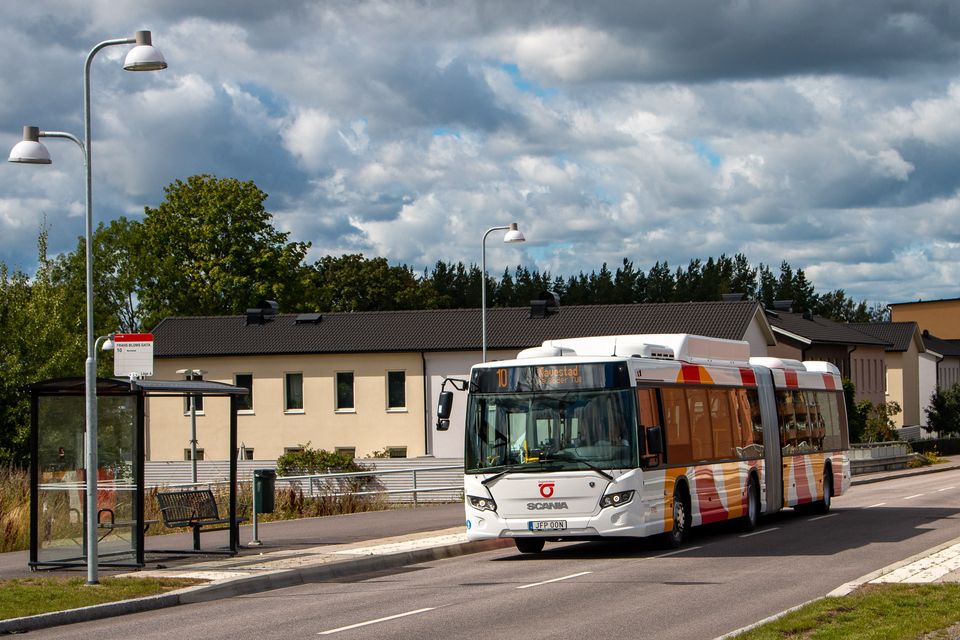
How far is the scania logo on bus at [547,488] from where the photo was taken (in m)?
19.0

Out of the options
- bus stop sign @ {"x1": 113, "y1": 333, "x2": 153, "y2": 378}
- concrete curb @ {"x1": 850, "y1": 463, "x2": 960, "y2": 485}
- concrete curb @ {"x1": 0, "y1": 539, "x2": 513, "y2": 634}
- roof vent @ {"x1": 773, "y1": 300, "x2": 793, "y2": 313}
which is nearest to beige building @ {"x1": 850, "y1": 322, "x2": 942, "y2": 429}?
roof vent @ {"x1": 773, "y1": 300, "x2": 793, "y2": 313}

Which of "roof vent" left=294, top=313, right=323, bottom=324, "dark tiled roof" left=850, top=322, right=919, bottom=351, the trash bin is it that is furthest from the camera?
"dark tiled roof" left=850, top=322, right=919, bottom=351

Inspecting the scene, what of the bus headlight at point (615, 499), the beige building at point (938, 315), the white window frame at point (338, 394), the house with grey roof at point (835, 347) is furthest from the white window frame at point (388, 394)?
the beige building at point (938, 315)

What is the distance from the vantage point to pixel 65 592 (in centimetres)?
1524

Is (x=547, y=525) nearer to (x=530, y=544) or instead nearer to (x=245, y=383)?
(x=530, y=544)

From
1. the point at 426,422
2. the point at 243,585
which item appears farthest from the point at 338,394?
the point at 243,585

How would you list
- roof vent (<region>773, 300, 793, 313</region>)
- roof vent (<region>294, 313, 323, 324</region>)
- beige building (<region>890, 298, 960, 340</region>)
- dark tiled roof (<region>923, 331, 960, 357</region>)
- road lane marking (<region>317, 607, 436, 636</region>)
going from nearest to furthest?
road lane marking (<region>317, 607, 436, 636</region>)
roof vent (<region>294, 313, 323, 324</region>)
roof vent (<region>773, 300, 793, 313</region>)
dark tiled roof (<region>923, 331, 960, 357</region>)
beige building (<region>890, 298, 960, 340</region>)

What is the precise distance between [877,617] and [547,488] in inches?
315

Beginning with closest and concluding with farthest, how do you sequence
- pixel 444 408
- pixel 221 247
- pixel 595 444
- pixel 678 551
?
1. pixel 444 408
2. pixel 595 444
3. pixel 678 551
4. pixel 221 247

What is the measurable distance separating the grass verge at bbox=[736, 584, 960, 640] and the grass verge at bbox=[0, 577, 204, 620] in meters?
7.41

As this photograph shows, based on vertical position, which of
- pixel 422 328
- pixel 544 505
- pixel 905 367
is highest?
pixel 422 328

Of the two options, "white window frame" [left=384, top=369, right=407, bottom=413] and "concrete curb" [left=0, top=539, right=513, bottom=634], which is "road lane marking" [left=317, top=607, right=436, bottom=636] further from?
"white window frame" [left=384, top=369, right=407, bottom=413]

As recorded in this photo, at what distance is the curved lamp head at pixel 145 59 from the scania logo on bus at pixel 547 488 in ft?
25.2

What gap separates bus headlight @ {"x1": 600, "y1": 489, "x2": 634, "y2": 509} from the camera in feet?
61.6
